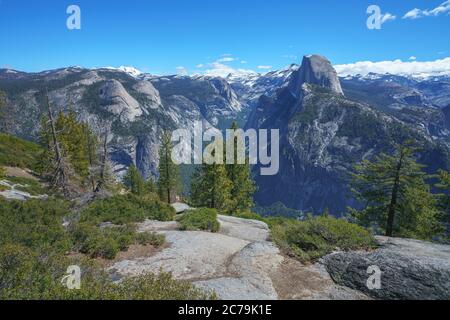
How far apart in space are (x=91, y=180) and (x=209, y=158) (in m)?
19.8

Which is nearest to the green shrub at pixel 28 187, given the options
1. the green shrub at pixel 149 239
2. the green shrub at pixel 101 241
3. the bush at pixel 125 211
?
the bush at pixel 125 211

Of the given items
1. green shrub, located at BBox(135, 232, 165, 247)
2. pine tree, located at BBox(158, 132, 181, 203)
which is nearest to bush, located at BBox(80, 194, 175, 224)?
green shrub, located at BBox(135, 232, 165, 247)

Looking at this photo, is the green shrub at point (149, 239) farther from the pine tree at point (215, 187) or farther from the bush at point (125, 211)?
the pine tree at point (215, 187)

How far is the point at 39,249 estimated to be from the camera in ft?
39.0

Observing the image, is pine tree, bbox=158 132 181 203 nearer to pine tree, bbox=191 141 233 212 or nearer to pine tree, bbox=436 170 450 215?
pine tree, bbox=191 141 233 212

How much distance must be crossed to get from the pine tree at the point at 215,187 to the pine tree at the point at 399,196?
1375 cm

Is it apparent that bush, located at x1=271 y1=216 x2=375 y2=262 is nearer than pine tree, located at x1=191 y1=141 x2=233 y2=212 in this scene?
Yes

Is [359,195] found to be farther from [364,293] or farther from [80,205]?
[80,205]

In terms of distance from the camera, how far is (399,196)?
2719cm

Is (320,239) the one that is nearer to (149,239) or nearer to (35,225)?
(149,239)

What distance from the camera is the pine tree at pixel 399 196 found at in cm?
2593

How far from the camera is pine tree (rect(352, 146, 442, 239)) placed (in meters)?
25.9

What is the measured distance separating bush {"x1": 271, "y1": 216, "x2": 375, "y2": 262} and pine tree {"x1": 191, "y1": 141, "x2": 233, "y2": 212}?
20.0 m
